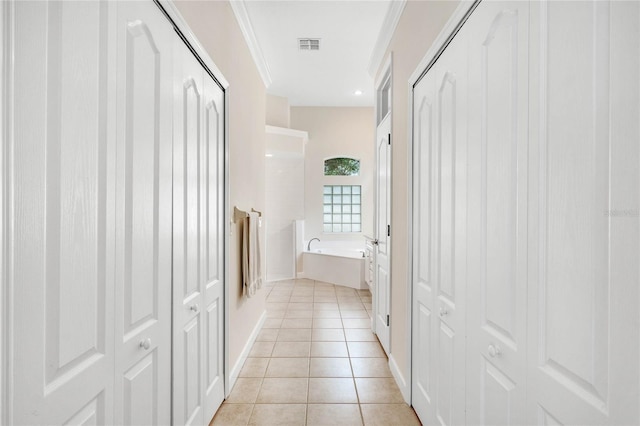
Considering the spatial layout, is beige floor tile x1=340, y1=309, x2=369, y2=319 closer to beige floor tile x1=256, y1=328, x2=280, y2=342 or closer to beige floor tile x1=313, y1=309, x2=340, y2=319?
beige floor tile x1=313, y1=309, x2=340, y2=319

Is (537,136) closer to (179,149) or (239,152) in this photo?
(179,149)

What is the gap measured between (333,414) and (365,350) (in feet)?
3.34

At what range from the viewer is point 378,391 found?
7.80 ft

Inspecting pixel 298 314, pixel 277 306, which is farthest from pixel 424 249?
pixel 277 306

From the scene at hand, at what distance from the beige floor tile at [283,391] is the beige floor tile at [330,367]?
0.16 metres

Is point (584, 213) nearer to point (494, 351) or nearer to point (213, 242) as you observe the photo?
point (494, 351)

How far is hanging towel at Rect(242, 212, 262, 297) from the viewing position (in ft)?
9.39

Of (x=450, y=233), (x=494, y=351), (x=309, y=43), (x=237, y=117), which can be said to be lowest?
(x=494, y=351)

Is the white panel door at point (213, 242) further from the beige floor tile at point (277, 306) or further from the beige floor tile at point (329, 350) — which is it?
the beige floor tile at point (277, 306)

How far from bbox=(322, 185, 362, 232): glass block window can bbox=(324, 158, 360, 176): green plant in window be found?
0.27 meters

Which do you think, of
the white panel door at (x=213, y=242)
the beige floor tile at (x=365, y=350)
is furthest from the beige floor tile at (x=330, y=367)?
the white panel door at (x=213, y=242)

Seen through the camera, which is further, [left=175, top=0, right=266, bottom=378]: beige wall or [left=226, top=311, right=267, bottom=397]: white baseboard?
[left=226, top=311, right=267, bottom=397]: white baseboard

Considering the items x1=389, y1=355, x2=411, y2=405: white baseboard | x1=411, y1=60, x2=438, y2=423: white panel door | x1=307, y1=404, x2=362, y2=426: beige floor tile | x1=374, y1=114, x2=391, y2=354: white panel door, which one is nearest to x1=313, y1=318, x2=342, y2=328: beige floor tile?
x1=374, y1=114, x2=391, y2=354: white panel door

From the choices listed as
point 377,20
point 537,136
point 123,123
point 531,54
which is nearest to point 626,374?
point 537,136
